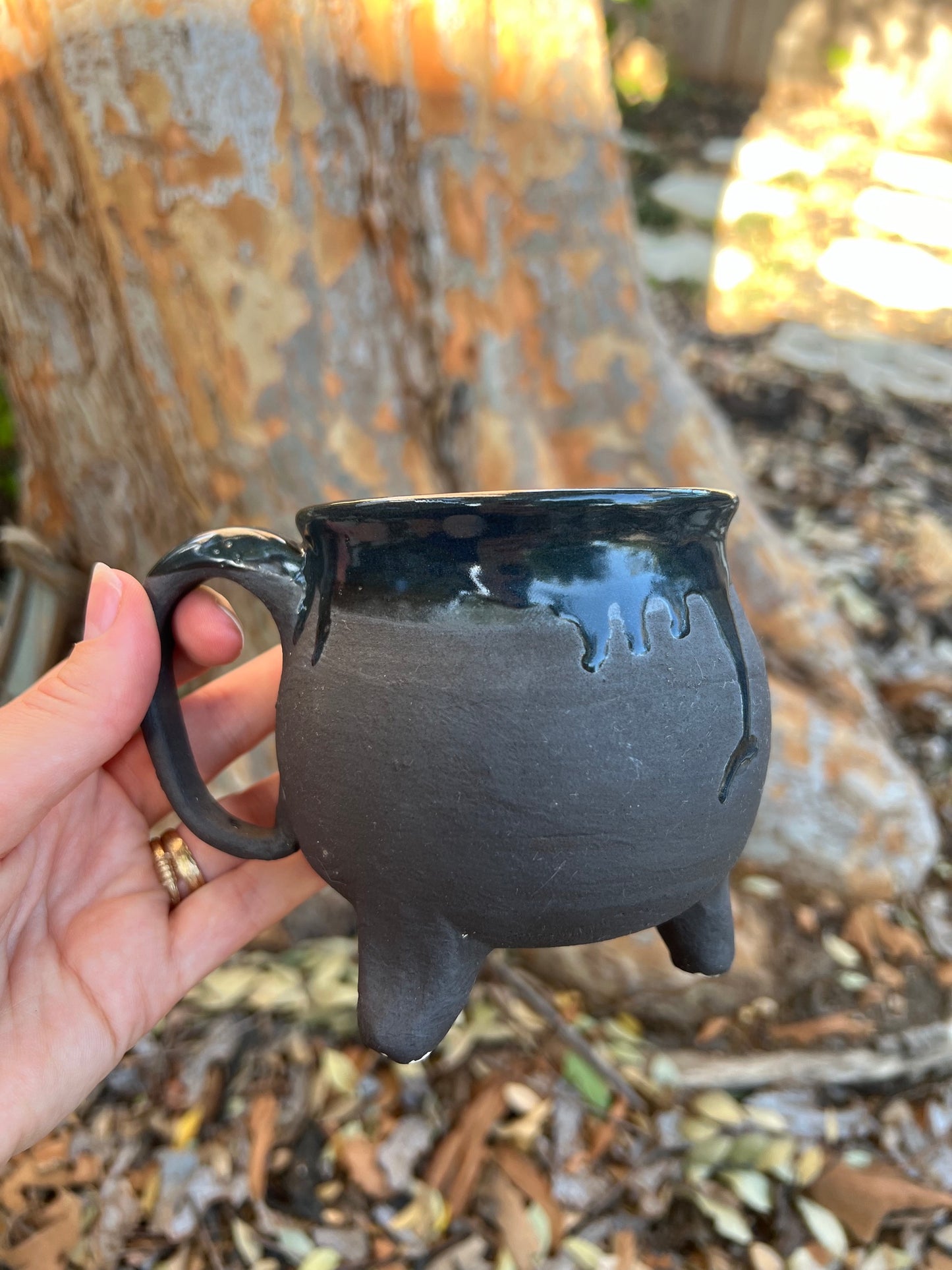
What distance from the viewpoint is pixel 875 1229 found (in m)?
1.78

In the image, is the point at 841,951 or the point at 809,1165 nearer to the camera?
the point at 809,1165

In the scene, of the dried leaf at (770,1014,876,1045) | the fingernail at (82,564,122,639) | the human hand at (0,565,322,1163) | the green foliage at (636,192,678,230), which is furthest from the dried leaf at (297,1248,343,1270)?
the green foliage at (636,192,678,230)

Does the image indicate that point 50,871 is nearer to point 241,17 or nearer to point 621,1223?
point 621,1223

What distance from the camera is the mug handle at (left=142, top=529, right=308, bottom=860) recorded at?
1.17m

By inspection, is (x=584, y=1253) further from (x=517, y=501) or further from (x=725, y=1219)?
(x=517, y=501)

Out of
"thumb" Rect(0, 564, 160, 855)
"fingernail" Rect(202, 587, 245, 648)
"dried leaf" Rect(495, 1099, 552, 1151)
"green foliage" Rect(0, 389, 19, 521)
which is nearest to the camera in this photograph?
"thumb" Rect(0, 564, 160, 855)

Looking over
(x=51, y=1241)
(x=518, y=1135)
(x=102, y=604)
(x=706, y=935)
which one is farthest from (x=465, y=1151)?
(x=102, y=604)

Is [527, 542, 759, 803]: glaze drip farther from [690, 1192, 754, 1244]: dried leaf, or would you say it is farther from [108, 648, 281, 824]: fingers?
[690, 1192, 754, 1244]: dried leaf

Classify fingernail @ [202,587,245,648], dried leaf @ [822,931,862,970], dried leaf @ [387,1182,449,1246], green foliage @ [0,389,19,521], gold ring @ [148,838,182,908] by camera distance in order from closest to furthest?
fingernail @ [202,587,245,648] → gold ring @ [148,838,182,908] → dried leaf @ [387,1182,449,1246] → dried leaf @ [822,931,862,970] → green foliage @ [0,389,19,521]

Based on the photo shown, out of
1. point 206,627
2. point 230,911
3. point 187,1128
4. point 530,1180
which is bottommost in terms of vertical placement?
point 530,1180

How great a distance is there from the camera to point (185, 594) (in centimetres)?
127

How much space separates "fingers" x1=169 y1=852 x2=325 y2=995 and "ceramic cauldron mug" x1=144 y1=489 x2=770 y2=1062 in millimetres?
516

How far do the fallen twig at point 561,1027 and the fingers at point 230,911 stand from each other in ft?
2.04

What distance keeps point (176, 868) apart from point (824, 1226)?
52.6 inches
